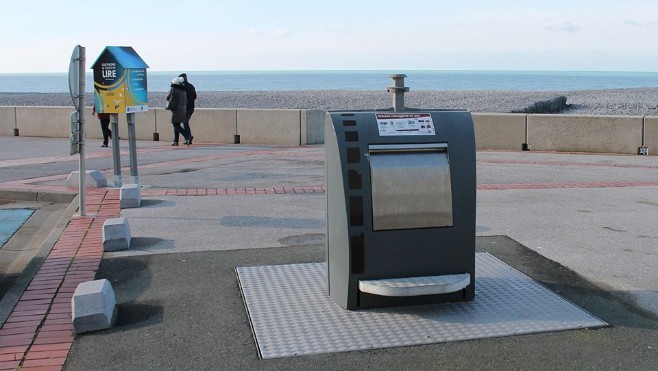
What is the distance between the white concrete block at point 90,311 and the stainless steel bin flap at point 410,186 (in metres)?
1.85

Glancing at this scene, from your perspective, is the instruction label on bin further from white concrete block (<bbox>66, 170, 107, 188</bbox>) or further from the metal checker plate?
white concrete block (<bbox>66, 170, 107, 188</bbox>)

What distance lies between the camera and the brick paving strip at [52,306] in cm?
489

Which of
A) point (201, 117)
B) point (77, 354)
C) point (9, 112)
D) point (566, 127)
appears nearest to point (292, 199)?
point (77, 354)

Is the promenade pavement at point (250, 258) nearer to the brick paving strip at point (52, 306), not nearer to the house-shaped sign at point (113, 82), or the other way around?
the brick paving strip at point (52, 306)

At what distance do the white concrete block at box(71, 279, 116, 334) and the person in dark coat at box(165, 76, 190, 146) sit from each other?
12921 millimetres

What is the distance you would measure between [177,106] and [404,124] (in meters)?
13.0

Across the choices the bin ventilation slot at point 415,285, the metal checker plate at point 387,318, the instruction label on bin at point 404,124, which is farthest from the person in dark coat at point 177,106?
the bin ventilation slot at point 415,285

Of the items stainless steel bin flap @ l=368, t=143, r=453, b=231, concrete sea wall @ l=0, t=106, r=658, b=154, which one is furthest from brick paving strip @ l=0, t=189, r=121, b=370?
concrete sea wall @ l=0, t=106, r=658, b=154

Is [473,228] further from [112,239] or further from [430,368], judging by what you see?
[112,239]

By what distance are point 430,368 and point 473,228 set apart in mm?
1345

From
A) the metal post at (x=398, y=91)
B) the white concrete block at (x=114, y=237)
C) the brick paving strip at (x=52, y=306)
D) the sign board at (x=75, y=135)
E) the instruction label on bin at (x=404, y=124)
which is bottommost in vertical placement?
the brick paving strip at (x=52, y=306)

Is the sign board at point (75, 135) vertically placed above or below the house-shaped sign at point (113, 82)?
below

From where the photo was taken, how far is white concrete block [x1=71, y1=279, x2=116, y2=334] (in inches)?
205

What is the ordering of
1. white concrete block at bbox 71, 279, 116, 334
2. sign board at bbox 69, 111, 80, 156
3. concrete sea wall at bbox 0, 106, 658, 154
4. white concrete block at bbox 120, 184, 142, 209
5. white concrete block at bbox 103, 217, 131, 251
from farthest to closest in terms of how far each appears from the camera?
1. concrete sea wall at bbox 0, 106, 658, 154
2. white concrete block at bbox 120, 184, 142, 209
3. sign board at bbox 69, 111, 80, 156
4. white concrete block at bbox 103, 217, 131, 251
5. white concrete block at bbox 71, 279, 116, 334
